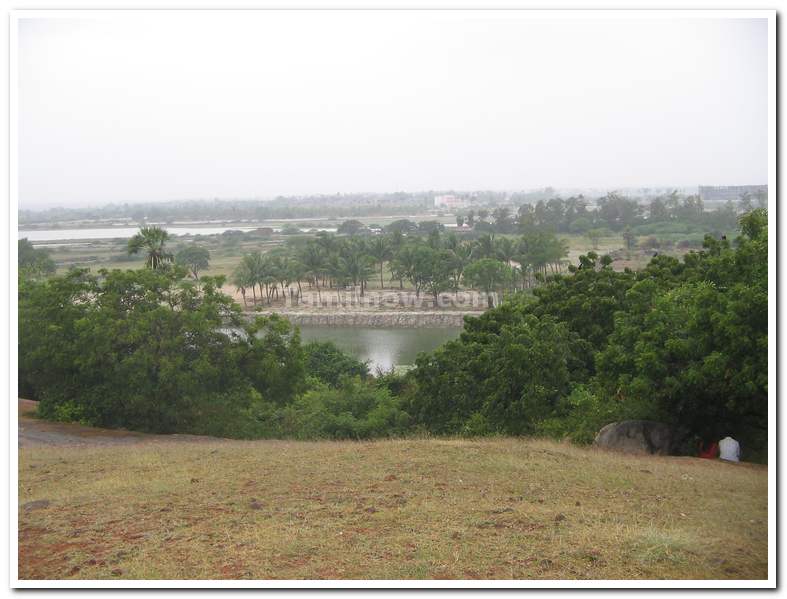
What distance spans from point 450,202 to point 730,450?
A: 98881 mm

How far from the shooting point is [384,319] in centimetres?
4234

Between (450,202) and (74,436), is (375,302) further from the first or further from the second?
(450,202)

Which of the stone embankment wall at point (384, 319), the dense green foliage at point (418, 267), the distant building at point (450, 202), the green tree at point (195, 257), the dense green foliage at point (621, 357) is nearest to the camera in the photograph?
the dense green foliage at point (621, 357)

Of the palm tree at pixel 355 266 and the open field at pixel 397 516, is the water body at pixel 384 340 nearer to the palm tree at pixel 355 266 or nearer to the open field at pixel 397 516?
the palm tree at pixel 355 266

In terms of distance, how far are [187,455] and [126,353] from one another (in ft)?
14.9

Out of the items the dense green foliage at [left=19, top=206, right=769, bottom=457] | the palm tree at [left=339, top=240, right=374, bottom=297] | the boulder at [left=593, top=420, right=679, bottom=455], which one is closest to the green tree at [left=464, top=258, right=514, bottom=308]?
the palm tree at [left=339, top=240, right=374, bottom=297]

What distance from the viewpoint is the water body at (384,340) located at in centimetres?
3306

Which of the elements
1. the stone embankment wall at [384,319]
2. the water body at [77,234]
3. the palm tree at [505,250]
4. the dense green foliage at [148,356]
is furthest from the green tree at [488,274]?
the dense green foliage at [148,356]

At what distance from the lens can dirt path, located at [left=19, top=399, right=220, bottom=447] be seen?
11094 millimetres

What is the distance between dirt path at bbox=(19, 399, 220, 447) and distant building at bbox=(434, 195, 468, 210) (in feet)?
294

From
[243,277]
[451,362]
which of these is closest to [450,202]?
[243,277]

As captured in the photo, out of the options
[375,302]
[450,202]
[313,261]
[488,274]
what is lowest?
[375,302]

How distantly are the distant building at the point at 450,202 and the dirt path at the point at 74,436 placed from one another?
8951 centimetres

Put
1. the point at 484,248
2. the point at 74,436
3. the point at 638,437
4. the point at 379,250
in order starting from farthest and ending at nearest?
1. the point at 379,250
2. the point at 484,248
3. the point at 74,436
4. the point at 638,437
